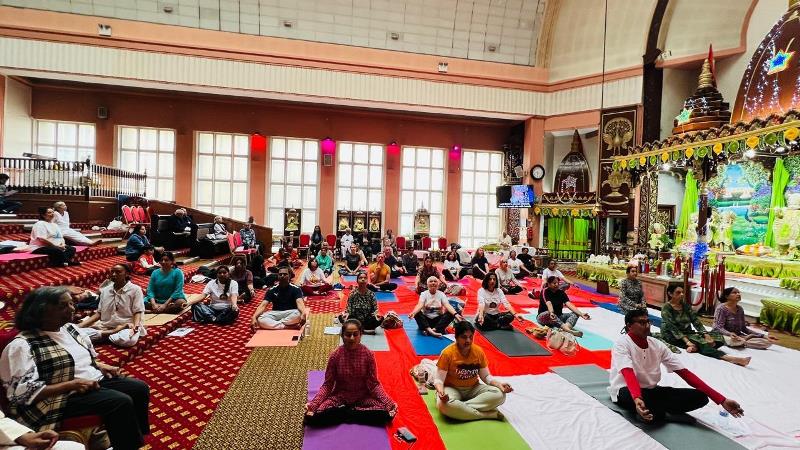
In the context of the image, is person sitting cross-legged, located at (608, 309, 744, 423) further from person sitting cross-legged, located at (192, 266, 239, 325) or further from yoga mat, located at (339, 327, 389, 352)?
person sitting cross-legged, located at (192, 266, 239, 325)

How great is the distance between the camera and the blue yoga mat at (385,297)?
7145mm

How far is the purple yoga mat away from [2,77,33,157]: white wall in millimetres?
12402

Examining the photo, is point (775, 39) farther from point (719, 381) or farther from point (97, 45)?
point (97, 45)

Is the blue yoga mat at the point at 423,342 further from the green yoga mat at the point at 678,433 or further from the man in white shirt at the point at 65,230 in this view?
the man in white shirt at the point at 65,230

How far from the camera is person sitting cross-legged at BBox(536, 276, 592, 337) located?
539 centimetres

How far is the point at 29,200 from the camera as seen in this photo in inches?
329

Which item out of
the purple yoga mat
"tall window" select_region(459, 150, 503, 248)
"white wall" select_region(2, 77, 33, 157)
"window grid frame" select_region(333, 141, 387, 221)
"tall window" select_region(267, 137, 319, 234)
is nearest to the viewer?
the purple yoga mat

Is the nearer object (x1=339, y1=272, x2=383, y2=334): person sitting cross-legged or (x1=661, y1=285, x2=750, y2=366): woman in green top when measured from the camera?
(x1=661, y1=285, x2=750, y2=366): woman in green top

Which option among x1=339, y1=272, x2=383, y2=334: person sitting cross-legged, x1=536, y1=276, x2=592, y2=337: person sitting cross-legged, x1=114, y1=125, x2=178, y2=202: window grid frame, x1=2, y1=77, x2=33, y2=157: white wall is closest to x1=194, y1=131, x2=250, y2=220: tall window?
x1=114, y1=125, x2=178, y2=202: window grid frame

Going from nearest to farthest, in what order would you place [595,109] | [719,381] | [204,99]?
1. [719,381]
2. [595,109]
3. [204,99]

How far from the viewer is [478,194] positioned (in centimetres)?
1434

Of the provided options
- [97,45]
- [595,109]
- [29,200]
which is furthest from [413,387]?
[97,45]

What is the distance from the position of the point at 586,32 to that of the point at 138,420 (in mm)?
13351

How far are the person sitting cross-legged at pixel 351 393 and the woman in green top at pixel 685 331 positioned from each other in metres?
3.83
